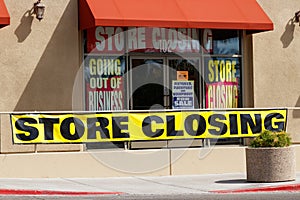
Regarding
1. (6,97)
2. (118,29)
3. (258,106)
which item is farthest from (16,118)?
(258,106)

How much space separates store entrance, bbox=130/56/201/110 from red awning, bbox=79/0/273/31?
1.62 m

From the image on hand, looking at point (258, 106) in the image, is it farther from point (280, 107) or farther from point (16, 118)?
point (16, 118)

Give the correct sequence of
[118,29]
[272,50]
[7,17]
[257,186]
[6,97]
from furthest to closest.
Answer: [272,50], [118,29], [6,97], [7,17], [257,186]

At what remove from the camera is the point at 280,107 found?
1927 centimetres

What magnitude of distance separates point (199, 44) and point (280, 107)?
8.80 ft

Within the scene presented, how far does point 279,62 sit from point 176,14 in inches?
144

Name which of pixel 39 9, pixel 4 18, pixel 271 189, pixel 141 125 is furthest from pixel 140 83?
pixel 271 189

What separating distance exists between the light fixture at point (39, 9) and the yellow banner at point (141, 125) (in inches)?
91.3

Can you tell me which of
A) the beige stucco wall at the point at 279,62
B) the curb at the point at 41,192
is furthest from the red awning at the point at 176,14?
the curb at the point at 41,192

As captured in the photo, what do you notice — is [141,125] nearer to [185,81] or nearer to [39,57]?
[185,81]

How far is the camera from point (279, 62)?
19562 millimetres

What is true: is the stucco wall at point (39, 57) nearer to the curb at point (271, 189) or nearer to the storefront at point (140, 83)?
the storefront at point (140, 83)

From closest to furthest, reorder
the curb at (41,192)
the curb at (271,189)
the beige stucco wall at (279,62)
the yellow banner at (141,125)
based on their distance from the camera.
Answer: the curb at (41,192), the curb at (271,189), the yellow banner at (141,125), the beige stucco wall at (279,62)

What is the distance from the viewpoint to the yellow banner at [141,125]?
54.2 feet
